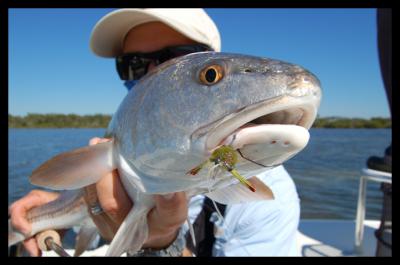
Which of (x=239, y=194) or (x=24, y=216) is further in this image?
(x=24, y=216)

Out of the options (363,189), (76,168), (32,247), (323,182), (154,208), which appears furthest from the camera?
(323,182)

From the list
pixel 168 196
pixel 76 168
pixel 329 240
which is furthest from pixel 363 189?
pixel 76 168

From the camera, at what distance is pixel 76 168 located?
60.9 inches

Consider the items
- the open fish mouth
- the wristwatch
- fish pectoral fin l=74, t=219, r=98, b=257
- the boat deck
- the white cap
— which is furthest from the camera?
the boat deck

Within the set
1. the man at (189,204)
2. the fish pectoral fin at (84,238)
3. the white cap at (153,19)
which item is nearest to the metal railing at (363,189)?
the man at (189,204)

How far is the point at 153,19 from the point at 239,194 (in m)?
1.93

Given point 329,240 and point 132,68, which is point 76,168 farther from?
point 329,240

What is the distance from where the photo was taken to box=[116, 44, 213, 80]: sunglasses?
114 inches

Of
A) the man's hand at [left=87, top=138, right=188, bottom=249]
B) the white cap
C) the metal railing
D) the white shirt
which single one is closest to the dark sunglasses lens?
the white cap

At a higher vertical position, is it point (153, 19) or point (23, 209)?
point (153, 19)

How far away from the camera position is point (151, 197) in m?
1.68

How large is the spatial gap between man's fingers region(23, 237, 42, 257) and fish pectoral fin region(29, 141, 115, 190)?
1.67 meters

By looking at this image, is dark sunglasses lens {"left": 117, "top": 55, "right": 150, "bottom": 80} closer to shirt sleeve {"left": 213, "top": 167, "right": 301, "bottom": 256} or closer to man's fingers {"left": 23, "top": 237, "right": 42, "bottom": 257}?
shirt sleeve {"left": 213, "top": 167, "right": 301, "bottom": 256}
